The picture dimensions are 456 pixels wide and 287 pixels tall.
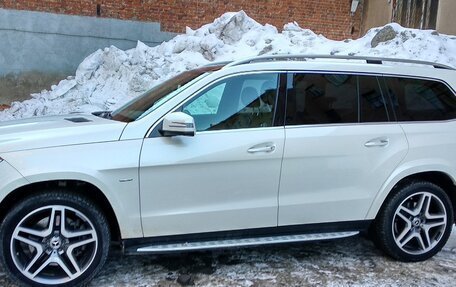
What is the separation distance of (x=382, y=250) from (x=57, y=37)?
28.2 feet

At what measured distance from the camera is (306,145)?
395 cm

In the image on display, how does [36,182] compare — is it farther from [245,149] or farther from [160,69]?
[160,69]

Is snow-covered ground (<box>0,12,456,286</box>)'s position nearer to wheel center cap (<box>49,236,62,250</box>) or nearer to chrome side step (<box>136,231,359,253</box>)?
chrome side step (<box>136,231,359,253</box>)

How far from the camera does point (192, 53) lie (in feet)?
33.7

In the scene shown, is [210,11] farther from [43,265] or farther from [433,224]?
[43,265]

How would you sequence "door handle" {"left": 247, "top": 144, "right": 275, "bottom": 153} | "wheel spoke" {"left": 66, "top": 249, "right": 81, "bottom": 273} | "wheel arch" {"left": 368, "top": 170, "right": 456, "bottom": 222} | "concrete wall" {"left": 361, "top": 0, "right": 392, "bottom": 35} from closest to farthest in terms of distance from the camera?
"wheel spoke" {"left": 66, "top": 249, "right": 81, "bottom": 273} → "door handle" {"left": 247, "top": 144, "right": 275, "bottom": 153} → "wheel arch" {"left": 368, "top": 170, "right": 456, "bottom": 222} → "concrete wall" {"left": 361, "top": 0, "right": 392, "bottom": 35}

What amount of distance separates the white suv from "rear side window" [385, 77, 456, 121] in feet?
0.04

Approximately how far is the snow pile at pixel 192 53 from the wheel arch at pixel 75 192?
5.53m

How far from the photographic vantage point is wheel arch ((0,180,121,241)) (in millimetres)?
3480

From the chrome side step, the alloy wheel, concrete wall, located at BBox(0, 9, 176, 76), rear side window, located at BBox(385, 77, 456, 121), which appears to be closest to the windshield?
the chrome side step

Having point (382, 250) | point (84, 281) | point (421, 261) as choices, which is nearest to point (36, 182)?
point (84, 281)

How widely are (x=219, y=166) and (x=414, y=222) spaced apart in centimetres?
190

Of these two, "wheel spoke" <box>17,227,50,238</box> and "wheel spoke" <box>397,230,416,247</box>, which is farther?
"wheel spoke" <box>397,230,416,247</box>

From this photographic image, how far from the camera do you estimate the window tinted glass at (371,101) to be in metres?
4.22
